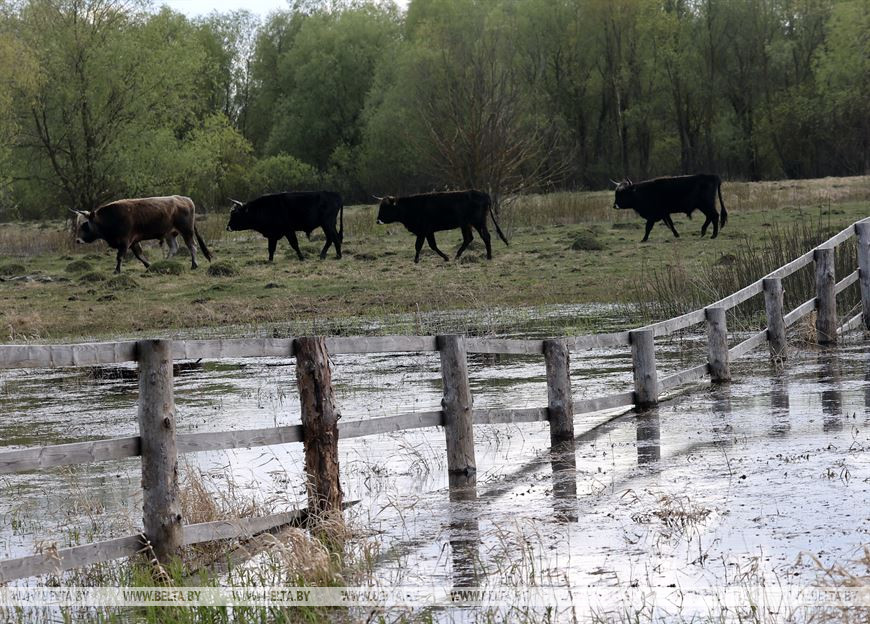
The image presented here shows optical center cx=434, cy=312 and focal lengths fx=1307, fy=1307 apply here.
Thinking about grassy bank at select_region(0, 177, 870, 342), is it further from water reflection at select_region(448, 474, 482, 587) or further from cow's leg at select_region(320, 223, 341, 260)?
water reflection at select_region(448, 474, 482, 587)

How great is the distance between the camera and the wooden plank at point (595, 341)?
34.6 feet

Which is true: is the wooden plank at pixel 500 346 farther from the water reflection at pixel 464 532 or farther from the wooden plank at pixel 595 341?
the water reflection at pixel 464 532

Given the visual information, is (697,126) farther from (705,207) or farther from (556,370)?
(556,370)

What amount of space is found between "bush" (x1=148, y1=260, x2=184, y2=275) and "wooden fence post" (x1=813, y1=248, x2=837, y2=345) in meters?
16.8

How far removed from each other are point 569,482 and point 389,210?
80.8 ft

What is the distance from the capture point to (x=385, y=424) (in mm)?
8383

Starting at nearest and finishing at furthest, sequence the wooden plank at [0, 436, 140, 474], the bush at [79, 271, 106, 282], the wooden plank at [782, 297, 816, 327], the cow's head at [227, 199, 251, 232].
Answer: the wooden plank at [0, 436, 140, 474], the wooden plank at [782, 297, 816, 327], the bush at [79, 271, 106, 282], the cow's head at [227, 199, 251, 232]

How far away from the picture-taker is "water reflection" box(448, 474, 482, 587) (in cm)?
632

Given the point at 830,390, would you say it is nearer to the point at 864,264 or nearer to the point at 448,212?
the point at 864,264

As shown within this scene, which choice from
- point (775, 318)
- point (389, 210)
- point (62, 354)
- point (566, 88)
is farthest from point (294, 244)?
point (566, 88)

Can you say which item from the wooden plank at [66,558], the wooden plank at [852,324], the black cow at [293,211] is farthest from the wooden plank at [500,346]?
the black cow at [293,211]

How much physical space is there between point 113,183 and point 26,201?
573 inches

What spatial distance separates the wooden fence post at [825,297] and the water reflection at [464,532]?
7.44 metres

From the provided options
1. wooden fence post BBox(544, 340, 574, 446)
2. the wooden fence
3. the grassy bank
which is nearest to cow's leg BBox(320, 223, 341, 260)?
the grassy bank
